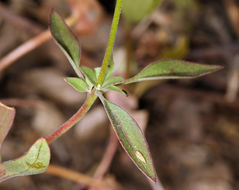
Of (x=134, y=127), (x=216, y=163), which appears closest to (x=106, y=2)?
(x=216, y=163)

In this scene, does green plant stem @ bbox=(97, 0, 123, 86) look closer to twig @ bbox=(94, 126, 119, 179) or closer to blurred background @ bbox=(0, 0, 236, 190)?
blurred background @ bbox=(0, 0, 236, 190)

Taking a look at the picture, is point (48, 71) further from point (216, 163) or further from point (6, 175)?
point (6, 175)

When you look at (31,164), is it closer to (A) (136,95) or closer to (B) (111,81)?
(B) (111,81)

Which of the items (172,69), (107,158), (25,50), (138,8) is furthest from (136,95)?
(172,69)

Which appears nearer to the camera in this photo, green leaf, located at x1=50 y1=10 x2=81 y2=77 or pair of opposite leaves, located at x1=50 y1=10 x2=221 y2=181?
pair of opposite leaves, located at x1=50 y1=10 x2=221 y2=181

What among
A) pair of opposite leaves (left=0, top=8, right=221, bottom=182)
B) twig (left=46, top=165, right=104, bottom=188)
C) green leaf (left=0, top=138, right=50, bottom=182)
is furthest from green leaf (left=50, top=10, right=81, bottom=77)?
twig (left=46, top=165, right=104, bottom=188)

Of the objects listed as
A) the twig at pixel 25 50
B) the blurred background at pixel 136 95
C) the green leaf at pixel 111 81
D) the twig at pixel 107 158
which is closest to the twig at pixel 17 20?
the blurred background at pixel 136 95

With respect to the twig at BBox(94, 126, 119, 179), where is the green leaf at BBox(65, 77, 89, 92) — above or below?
below
